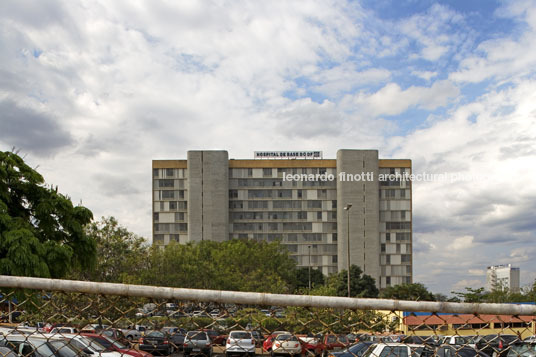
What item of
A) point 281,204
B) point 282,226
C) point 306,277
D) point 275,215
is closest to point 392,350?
point 306,277

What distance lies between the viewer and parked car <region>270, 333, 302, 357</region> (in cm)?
226

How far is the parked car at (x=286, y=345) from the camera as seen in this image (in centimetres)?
226

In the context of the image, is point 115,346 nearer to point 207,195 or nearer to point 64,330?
point 64,330

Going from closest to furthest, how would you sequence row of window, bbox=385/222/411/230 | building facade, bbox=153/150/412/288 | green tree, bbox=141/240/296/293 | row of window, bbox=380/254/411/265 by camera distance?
green tree, bbox=141/240/296/293, building facade, bbox=153/150/412/288, row of window, bbox=380/254/411/265, row of window, bbox=385/222/411/230

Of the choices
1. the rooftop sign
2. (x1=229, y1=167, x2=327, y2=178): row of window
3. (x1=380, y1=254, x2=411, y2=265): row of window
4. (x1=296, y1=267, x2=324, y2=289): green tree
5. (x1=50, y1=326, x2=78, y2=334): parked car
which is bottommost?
(x1=296, y1=267, x2=324, y2=289): green tree

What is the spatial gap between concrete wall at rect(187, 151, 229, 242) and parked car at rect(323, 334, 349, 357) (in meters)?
67.9

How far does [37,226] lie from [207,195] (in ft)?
190

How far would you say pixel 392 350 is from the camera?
2.39 meters

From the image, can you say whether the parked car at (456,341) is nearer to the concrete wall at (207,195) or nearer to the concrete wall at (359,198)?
the concrete wall at (207,195)

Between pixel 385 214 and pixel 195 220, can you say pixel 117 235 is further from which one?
pixel 385 214

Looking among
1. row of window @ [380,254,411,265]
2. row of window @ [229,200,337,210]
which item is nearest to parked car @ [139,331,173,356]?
row of window @ [229,200,337,210]

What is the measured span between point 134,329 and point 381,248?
72878mm

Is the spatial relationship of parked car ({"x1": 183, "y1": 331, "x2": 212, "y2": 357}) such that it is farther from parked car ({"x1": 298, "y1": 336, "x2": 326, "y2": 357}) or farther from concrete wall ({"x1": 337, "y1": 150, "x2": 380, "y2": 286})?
concrete wall ({"x1": 337, "y1": 150, "x2": 380, "y2": 286})

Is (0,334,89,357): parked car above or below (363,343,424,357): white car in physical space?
below
